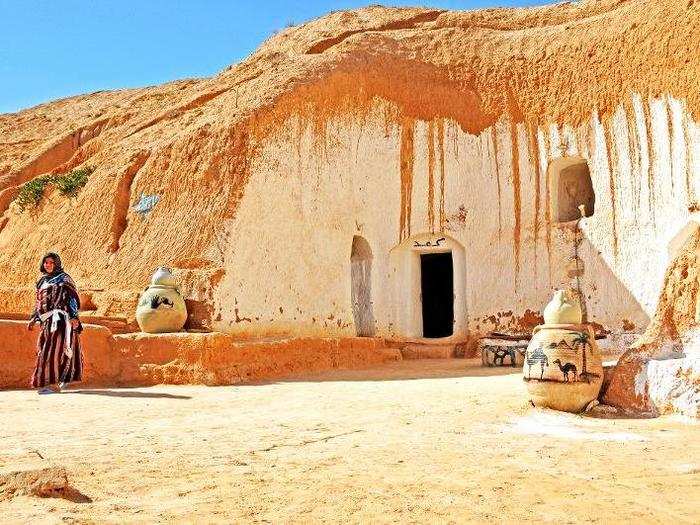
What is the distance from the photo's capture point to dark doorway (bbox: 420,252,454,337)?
16.5m

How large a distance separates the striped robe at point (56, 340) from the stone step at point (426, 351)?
23.6ft

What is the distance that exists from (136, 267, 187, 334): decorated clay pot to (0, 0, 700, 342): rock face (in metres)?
2.02

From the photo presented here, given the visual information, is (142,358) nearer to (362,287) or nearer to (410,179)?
(362,287)

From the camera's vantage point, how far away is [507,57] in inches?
615

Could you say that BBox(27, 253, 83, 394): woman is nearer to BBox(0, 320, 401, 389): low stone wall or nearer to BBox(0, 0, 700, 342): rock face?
BBox(0, 320, 401, 389): low stone wall

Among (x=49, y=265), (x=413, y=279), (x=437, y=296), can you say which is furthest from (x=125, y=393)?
(x=437, y=296)

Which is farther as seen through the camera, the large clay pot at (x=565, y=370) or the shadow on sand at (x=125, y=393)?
the shadow on sand at (x=125, y=393)

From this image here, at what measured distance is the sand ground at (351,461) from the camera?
3.15 meters

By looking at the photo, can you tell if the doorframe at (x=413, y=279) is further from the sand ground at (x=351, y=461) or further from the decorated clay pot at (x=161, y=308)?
the sand ground at (x=351, y=461)

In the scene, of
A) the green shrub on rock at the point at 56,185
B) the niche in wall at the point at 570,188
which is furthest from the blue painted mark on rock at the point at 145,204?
the niche in wall at the point at 570,188

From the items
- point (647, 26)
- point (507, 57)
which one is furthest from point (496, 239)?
point (647, 26)

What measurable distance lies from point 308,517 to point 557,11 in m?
15.7

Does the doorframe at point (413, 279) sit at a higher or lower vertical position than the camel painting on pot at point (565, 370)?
higher

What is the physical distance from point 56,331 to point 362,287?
25.7 ft
